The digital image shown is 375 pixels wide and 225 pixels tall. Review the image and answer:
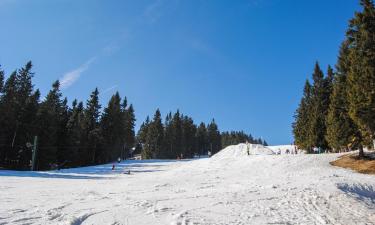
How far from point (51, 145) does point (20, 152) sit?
515cm

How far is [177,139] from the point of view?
104188 mm

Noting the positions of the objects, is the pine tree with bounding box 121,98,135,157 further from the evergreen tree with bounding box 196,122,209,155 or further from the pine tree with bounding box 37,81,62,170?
the evergreen tree with bounding box 196,122,209,155

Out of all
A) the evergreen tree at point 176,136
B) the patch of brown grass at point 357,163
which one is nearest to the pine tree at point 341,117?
the patch of brown grass at point 357,163

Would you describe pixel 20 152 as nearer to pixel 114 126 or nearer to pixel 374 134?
pixel 114 126

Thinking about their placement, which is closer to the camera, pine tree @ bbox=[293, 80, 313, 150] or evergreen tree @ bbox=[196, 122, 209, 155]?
pine tree @ bbox=[293, 80, 313, 150]

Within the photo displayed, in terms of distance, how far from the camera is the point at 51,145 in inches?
2077

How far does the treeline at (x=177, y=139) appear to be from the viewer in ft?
321

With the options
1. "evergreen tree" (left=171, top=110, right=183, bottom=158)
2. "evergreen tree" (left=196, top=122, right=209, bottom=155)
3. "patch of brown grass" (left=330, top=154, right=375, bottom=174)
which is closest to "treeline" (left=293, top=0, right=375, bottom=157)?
"patch of brown grass" (left=330, top=154, right=375, bottom=174)

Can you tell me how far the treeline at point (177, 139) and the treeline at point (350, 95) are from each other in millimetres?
51905

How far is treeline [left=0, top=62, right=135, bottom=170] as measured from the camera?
49000 millimetres

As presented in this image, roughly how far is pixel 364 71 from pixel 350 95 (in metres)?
2.74

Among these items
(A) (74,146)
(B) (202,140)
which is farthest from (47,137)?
(B) (202,140)

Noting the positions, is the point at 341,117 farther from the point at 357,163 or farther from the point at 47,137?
the point at 47,137

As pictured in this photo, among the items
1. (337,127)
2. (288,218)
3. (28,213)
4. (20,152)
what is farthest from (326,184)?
(20,152)
